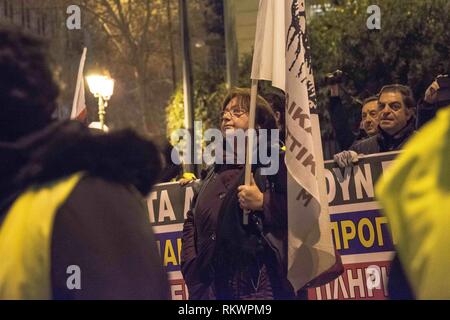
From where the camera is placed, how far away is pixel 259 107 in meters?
5.30

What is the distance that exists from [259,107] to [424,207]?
347 cm

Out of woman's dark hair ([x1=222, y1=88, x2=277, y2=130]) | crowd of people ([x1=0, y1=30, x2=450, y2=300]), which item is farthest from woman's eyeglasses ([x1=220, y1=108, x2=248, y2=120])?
crowd of people ([x1=0, y1=30, x2=450, y2=300])

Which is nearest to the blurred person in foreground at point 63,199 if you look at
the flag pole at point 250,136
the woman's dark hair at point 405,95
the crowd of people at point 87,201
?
the crowd of people at point 87,201

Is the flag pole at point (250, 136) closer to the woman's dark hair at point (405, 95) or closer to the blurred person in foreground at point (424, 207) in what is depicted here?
the woman's dark hair at point (405, 95)

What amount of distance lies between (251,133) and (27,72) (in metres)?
2.76

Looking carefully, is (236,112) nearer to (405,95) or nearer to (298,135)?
(298,135)

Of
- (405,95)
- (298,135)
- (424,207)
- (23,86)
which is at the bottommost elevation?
(424,207)

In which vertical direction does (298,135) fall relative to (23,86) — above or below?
below

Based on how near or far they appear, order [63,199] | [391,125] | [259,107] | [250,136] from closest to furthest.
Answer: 1. [63,199]
2. [250,136]
3. [259,107]
4. [391,125]

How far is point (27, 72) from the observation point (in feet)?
8.18

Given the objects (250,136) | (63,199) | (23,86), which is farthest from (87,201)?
(250,136)

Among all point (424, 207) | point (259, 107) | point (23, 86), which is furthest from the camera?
point (259, 107)

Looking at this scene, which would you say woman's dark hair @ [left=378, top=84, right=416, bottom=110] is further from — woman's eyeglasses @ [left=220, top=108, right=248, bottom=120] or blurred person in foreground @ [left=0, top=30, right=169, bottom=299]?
blurred person in foreground @ [left=0, top=30, right=169, bottom=299]
